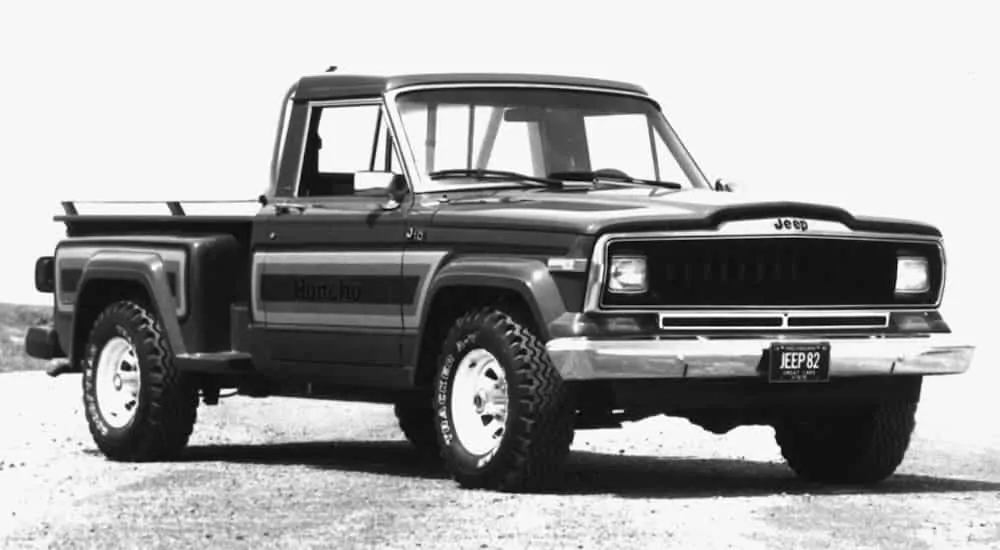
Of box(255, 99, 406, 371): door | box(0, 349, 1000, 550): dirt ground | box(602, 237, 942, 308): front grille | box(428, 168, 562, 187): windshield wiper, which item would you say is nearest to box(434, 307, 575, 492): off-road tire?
box(0, 349, 1000, 550): dirt ground

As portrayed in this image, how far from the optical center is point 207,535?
980 cm

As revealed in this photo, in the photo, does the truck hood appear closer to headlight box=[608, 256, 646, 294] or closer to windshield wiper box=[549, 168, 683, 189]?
headlight box=[608, 256, 646, 294]

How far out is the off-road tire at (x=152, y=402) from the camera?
533 inches

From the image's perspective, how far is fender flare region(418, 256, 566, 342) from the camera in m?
10.8

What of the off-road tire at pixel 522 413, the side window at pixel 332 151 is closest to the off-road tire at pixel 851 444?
the off-road tire at pixel 522 413

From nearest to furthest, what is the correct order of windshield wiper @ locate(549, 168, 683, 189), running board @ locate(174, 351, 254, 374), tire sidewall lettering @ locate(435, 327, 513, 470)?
tire sidewall lettering @ locate(435, 327, 513, 470) → windshield wiper @ locate(549, 168, 683, 189) → running board @ locate(174, 351, 254, 374)

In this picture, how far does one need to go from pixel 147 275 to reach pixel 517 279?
3297 millimetres

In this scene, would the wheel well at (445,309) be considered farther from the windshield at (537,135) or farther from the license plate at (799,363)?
the license plate at (799,363)

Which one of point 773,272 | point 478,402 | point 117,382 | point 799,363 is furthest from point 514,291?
point 117,382

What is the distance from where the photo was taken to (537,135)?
12453 millimetres

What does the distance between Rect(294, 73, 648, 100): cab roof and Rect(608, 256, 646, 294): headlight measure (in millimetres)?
1887

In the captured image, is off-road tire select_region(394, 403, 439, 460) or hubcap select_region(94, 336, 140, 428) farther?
off-road tire select_region(394, 403, 439, 460)

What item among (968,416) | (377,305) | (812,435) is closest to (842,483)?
(812,435)

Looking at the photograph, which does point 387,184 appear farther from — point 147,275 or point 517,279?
point 147,275
